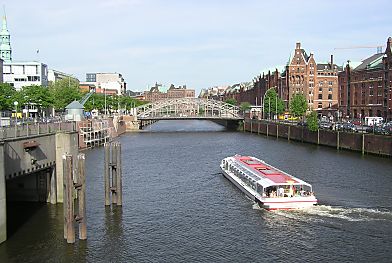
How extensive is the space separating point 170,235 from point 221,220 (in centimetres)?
495

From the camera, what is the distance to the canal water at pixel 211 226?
27.7 m

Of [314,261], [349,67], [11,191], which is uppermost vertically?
[349,67]

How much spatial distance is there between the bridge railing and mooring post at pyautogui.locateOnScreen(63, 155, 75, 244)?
4479 millimetres

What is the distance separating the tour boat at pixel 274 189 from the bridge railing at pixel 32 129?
16007 millimetres

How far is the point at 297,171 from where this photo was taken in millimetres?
57594

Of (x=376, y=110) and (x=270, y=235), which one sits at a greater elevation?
(x=376, y=110)

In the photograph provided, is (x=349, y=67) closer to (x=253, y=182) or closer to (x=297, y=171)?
(x=297, y=171)

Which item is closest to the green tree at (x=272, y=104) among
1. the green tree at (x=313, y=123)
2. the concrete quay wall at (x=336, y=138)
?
the concrete quay wall at (x=336, y=138)

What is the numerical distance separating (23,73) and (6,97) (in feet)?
224

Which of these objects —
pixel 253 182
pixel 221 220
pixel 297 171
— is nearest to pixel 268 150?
pixel 297 171

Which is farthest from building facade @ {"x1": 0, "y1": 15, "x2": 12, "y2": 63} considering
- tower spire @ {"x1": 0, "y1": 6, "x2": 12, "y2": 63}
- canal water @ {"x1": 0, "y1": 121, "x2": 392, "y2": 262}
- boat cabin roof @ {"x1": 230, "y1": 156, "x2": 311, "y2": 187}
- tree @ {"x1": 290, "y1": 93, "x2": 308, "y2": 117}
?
boat cabin roof @ {"x1": 230, "y1": 156, "x2": 311, "y2": 187}

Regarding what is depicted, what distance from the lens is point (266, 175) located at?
143ft

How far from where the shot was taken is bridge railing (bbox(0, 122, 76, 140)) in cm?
3014

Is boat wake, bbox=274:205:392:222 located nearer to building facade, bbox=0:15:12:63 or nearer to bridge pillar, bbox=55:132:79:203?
bridge pillar, bbox=55:132:79:203
